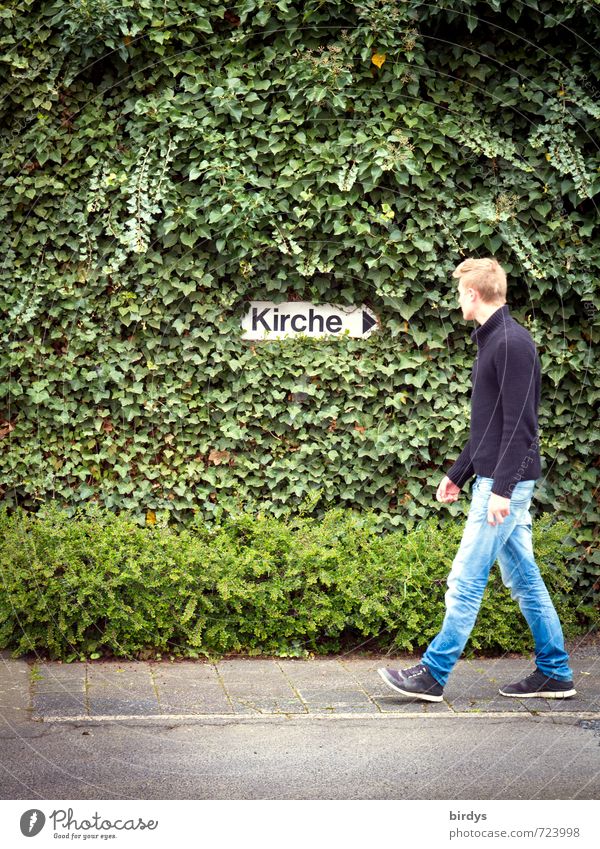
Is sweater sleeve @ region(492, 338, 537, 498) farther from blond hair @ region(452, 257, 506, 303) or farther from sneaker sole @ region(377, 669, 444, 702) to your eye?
sneaker sole @ region(377, 669, 444, 702)

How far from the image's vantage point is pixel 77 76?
6328 mm

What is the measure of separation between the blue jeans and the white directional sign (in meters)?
2.01

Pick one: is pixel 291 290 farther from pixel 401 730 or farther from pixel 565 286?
pixel 401 730

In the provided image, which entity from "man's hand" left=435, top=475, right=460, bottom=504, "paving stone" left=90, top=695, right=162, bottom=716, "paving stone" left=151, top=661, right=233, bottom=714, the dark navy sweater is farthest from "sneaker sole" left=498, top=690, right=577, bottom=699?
"paving stone" left=90, top=695, right=162, bottom=716

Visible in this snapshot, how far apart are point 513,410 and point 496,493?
0.38 meters

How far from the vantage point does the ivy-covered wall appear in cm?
618

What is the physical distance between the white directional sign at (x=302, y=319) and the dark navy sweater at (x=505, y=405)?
182cm

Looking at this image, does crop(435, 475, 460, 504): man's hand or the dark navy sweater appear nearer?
the dark navy sweater

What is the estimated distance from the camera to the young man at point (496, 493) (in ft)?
14.6

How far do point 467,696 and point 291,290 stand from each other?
282 centimetres

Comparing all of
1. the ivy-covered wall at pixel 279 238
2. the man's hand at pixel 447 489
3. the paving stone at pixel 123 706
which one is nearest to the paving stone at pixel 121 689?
the paving stone at pixel 123 706

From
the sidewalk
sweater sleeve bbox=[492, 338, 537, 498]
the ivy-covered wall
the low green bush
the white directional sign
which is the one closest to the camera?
sweater sleeve bbox=[492, 338, 537, 498]

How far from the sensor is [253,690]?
509cm

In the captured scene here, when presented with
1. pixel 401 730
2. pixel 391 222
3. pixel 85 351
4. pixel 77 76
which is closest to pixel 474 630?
pixel 401 730
